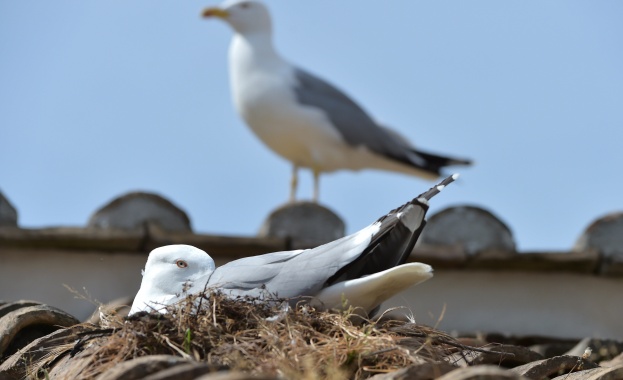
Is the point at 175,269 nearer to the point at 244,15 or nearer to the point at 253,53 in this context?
the point at 253,53

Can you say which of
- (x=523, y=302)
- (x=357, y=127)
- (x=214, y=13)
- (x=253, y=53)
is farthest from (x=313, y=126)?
(x=523, y=302)

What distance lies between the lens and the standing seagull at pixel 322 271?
3.80m

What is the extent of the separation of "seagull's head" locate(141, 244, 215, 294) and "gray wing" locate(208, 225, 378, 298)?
0.21 ft

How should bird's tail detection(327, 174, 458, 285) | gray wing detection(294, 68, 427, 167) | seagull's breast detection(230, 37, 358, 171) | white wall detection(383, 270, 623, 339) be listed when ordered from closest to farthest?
bird's tail detection(327, 174, 458, 285) < white wall detection(383, 270, 623, 339) < gray wing detection(294, 68, 427, 167) < seagull's breast detection(230, 37, 358, 171)

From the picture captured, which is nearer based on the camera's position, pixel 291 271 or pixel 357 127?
pixel 291 271

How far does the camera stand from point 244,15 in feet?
36.5

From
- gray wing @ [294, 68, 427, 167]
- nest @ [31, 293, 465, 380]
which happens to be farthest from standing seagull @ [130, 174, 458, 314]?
gray wing @ [294, 68, 427, 167]

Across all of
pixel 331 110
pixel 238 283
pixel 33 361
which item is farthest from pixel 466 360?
pixel 331 110

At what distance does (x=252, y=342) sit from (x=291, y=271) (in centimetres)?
47

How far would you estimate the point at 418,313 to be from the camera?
6.58 metres

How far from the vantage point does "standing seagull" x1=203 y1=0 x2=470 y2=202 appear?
952 centimetres

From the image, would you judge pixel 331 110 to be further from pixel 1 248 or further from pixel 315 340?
pixel 315 340

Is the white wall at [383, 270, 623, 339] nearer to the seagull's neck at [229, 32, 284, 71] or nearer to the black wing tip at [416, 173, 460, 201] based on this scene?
the black wing tip at [416, 173, 460, 201]

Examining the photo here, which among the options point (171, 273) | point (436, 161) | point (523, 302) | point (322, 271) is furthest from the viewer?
point (436, 161)
